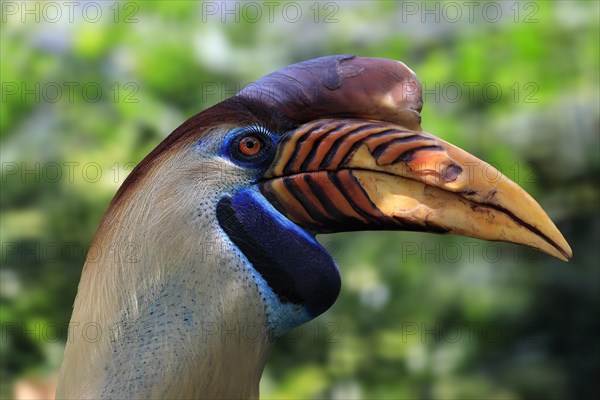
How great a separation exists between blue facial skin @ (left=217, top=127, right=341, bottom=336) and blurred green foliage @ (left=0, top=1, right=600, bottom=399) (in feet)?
11.4

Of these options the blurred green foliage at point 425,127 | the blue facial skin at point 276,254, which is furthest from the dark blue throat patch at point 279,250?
the blurred green foliage at point 425,127

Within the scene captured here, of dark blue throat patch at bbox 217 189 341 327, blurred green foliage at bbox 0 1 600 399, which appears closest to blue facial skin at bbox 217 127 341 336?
dark blue throat patch at bbox 217 189 341 327

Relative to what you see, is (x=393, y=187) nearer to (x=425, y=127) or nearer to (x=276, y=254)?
(x=276, y=254)

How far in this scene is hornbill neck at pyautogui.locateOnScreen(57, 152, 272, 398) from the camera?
5.99 ft

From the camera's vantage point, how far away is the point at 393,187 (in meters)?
1.97

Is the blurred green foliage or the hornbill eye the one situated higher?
the hornbill eye

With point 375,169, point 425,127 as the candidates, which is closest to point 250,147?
point 375,169

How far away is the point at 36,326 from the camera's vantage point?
5594mm

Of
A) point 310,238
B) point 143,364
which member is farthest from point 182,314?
point 310,238

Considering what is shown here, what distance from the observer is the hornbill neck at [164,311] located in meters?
1.83

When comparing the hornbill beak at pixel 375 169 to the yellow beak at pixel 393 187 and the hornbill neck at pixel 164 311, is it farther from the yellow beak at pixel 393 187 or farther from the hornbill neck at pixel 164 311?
the hornbill neck at pixel 164 311

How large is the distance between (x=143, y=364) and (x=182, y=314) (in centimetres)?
13

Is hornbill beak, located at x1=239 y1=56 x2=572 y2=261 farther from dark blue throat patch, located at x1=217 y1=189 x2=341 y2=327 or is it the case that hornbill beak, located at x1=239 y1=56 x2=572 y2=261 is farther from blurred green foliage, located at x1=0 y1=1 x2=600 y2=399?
blurred green foliage, located at x1=0 y1=1 x2=600 y2=399

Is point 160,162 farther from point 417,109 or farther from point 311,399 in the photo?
point 311,399
